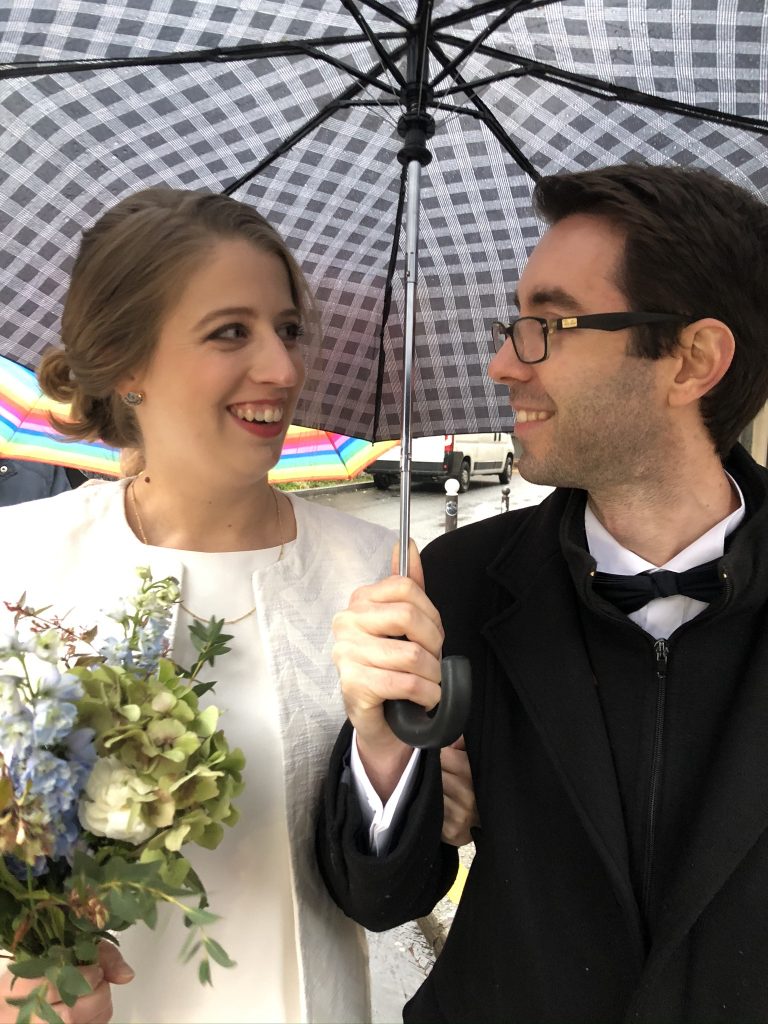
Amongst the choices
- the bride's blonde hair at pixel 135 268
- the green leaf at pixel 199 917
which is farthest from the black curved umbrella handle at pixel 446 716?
the bride's blonde hair at pixel 135 268

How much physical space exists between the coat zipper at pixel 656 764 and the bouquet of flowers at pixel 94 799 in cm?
87

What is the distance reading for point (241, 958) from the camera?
1454 mm

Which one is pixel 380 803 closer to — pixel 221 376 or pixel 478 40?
pixel 221 376

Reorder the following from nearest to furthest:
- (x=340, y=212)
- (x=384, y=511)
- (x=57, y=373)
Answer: (x=57, y=373)
(x=340, y=212)
(x=384, y=511)

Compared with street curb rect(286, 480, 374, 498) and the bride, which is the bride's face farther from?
street curb rect(286, 480, 374, 498)

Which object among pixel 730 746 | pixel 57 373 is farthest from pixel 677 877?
pixel 57 373

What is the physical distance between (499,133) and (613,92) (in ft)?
1.06

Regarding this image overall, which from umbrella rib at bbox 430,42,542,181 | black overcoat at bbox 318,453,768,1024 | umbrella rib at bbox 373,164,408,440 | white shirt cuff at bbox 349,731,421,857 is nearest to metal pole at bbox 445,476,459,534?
umbrella rib at bbox 373,164,408,440

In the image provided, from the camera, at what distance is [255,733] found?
151cm

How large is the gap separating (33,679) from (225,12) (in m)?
1.59

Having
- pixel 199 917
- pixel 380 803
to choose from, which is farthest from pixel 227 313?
pixel 199 917

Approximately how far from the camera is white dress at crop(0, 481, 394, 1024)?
1.44 metres

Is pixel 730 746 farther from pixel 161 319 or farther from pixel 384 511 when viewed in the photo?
pixel 384 511

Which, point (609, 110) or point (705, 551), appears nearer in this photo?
point (705, 551)
